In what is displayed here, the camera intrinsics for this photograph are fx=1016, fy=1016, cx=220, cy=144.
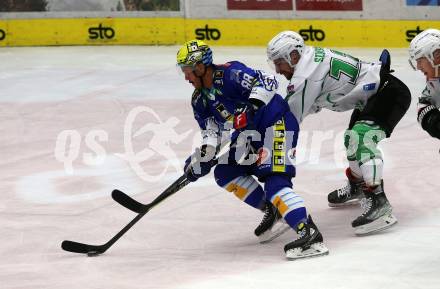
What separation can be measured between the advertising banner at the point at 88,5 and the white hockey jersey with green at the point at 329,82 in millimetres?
7258

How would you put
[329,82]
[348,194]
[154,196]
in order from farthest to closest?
[154,196] → [348,194] → [329,82]

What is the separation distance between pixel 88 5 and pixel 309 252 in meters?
8.86

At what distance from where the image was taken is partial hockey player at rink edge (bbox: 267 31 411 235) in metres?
6.48

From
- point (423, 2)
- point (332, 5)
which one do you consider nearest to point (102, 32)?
point (332, 5)

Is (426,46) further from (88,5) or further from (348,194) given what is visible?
(88,5)

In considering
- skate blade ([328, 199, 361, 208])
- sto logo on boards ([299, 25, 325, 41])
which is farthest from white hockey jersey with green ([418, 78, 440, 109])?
sto logo on boards ([299, 25, 325, 41])

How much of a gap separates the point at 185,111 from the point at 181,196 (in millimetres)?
2782

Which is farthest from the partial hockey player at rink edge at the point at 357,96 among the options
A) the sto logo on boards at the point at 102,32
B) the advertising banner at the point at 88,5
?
the sto logo on boards at the point at 102,32

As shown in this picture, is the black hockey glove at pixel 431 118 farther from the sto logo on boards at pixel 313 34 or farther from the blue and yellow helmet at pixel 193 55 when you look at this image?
the sto logo on boards at pixel 313 34

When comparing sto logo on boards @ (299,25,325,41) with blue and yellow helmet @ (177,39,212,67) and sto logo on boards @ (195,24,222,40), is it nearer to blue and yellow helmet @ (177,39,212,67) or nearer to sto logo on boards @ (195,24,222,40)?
sto logo on boards @ (195,24,222,40)

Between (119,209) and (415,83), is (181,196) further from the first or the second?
(415,83)

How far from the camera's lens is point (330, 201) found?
288 inches

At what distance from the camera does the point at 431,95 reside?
629cm

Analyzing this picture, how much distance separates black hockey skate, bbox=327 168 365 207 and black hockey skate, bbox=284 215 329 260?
1.29m
